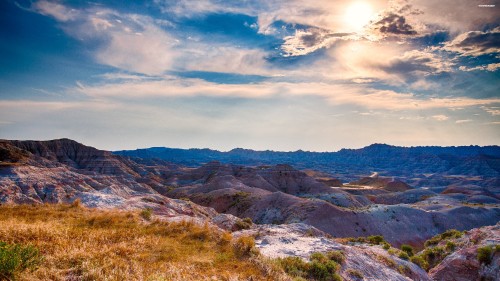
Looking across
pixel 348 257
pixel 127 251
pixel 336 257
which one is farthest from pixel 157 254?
pixel 348 257

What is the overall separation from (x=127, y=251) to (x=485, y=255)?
2510cm

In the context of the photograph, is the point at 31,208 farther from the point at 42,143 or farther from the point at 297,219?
the point at 42,143

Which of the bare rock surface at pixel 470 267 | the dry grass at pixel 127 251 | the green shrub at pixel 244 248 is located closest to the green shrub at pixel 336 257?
the green shrub at pixel 244 248

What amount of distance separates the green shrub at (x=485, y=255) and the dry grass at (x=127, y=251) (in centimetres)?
2012

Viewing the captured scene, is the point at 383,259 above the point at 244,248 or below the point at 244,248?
below

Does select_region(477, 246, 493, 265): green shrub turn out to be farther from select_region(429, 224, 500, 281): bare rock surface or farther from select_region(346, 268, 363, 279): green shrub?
select_region(346, 268, 363, 279): green shrub

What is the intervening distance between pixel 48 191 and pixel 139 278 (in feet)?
211

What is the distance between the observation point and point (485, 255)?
2205cm

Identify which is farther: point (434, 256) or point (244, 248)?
point (434, 256)

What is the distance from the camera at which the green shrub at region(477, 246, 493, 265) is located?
2186 cm

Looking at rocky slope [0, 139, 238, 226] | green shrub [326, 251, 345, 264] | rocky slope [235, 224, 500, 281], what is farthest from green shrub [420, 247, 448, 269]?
rocky slope [0, 139, 238, 226]

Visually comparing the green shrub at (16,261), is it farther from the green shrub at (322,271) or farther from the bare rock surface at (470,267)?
the bare rock surface at (470,267)

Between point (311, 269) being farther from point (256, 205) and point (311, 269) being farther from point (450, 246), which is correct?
point (256, 205)

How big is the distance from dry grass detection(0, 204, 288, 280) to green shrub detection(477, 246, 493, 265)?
2012 cm
